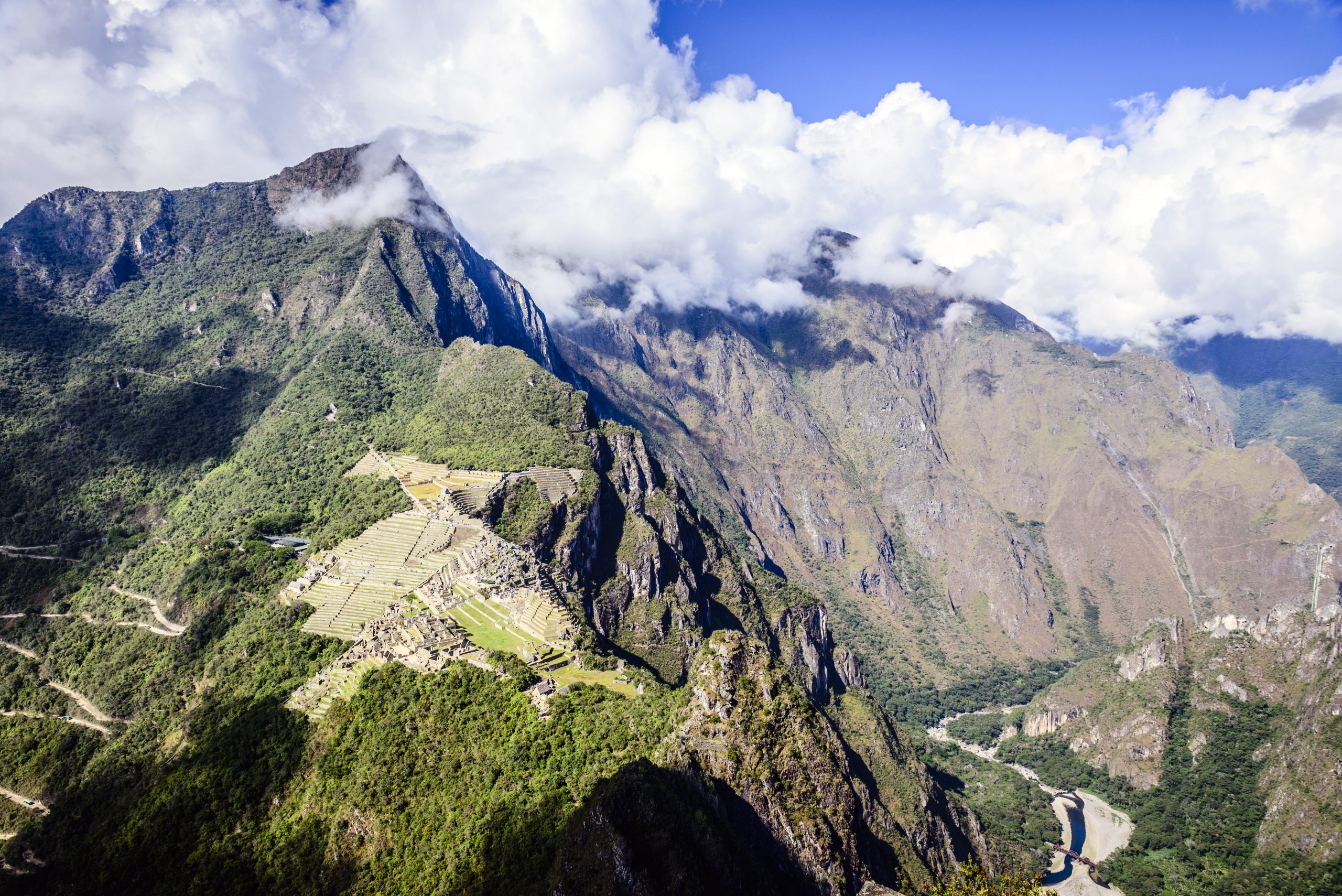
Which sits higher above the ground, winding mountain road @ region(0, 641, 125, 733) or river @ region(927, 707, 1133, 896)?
winding mountain road @ region(0, 641, 125, 733)

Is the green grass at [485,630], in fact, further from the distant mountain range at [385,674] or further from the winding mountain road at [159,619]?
the winding mountain road at [159,619]

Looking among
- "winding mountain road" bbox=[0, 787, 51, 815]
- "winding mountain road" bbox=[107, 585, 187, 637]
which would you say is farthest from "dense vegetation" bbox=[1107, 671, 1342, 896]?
"winding mountain road" bbox=[0, 787, 51, 815]

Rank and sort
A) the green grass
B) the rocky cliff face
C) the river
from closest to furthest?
the rocky cliff face, the green grass, the river

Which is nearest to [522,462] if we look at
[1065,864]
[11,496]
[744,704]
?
[744,704]

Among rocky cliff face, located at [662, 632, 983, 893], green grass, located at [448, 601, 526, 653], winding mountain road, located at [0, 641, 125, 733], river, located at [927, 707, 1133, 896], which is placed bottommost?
river, located at [927, 707, 1133, 896]

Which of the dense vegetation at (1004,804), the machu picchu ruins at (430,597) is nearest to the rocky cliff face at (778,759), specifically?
A: the machu picchu ruins at (430,597)

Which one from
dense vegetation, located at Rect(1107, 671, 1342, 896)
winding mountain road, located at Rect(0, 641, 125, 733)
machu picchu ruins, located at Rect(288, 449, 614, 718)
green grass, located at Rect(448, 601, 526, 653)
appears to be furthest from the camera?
dense vegetation, located at Rect(1107, 671, 1342, 896)

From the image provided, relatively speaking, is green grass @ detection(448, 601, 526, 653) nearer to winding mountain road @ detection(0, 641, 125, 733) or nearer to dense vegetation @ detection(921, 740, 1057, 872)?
winding mountain road @ detection(0, 641, 125, 733)

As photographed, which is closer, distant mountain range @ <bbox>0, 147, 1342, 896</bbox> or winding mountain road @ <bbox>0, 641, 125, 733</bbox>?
distant mountain range @ <bbox>0, 147, 1342, 896</bbox>
